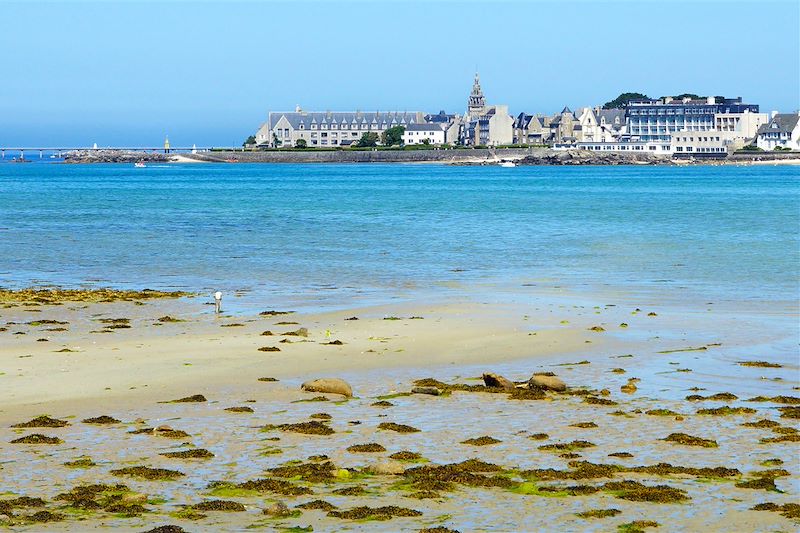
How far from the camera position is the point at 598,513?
381 inches

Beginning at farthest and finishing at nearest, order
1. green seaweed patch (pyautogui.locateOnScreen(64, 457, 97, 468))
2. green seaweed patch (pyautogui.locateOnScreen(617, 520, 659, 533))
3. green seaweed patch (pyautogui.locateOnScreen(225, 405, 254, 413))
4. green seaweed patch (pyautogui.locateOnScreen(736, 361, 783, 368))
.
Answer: green seaweed patch (pyautogui.locateOnScreen(736, 361, 783, 368))
green seaweed patch (pyautogui.locateOnScreen(225, 405, 254, 413))
green seaweed patch (pyautogui.locateOnScreen(64, 457, 97, 468))
green seaweed patch (pyautogui.locateOnScreen(617, 520, 659, 533))

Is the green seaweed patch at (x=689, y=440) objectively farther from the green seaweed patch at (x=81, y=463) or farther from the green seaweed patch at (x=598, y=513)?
the green seaweed patch at (x=81, y=463)

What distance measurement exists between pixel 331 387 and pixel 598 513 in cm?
526

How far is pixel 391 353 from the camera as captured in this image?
17703mm

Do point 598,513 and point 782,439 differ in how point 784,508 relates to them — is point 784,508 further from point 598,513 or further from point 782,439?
point 782,439

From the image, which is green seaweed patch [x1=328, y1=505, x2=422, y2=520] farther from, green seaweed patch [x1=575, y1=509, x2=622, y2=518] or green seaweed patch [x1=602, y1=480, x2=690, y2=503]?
green seaweed patch [x1=602, y1=480, x2=690, y2=503]

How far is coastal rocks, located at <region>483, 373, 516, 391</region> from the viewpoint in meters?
14.6

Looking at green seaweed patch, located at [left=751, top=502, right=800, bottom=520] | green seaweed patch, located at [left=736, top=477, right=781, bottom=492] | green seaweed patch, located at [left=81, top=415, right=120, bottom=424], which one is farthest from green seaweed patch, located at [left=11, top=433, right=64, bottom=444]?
green seaweed patch, located at [left=751, top=502, right=800, bottom=520]

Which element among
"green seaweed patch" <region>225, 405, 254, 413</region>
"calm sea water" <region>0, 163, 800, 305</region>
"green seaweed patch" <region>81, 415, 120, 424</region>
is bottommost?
"calm sea water" <region>0, 163, 800, 305</region>

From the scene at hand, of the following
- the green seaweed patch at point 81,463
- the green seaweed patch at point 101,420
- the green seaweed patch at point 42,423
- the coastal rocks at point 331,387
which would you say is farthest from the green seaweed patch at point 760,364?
the green seaweed patch at point 81,463

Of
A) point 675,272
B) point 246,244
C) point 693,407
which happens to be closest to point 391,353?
point 693,407

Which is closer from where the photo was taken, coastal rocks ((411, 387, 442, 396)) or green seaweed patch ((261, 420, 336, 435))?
green seaweed patch ((261, 420, 336, 435))

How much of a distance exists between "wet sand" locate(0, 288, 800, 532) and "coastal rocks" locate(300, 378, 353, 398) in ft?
0.42

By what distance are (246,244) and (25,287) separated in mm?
14378
